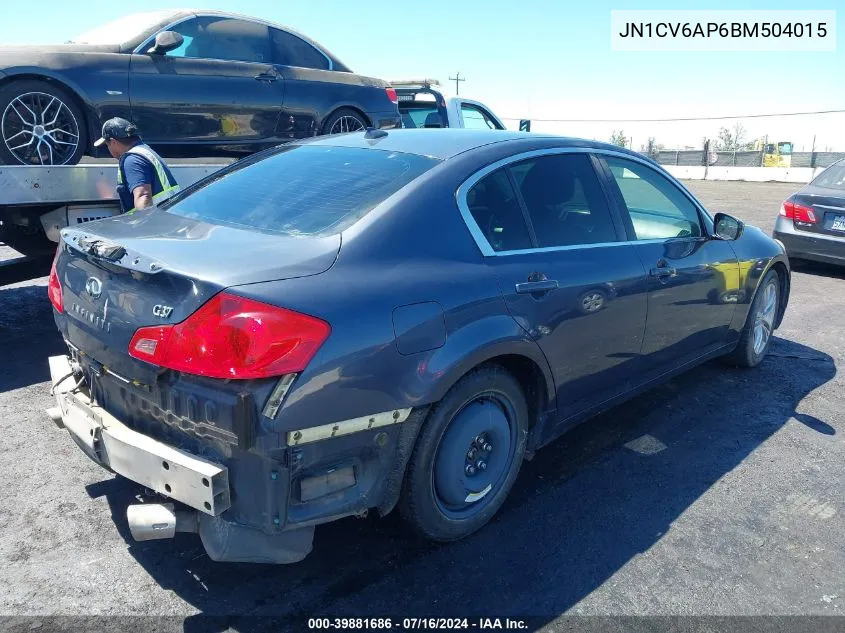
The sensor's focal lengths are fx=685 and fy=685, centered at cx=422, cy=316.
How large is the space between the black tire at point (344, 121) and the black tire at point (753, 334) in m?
4.08

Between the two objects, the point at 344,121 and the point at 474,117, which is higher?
the point at 474,117

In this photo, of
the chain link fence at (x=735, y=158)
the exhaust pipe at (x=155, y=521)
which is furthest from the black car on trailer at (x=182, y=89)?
the chain link fence at (x=735, y=158)

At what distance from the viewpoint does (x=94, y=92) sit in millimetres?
5223

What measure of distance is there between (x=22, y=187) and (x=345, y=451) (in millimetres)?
3399

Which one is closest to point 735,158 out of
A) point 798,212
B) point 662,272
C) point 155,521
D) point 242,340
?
point 798,212

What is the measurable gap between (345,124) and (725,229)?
4320 mm

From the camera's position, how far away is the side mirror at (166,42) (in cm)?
546

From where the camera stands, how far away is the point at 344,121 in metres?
7.25

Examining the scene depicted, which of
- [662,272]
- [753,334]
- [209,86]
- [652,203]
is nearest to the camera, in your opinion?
[662,272]

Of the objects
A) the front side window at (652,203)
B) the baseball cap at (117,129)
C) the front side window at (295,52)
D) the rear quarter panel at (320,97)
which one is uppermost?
the front side window at (295,52)

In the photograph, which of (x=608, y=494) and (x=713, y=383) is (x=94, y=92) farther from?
(x=713, y=383)

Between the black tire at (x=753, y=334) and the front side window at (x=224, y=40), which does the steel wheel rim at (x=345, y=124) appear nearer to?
the front side window at (x=224, y=40)

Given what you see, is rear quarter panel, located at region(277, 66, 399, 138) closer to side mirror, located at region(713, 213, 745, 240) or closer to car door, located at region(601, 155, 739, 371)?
car door, located at region(601, 155, 739, 371)

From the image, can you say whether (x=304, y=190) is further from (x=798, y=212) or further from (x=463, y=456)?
(x=798, y=212)
